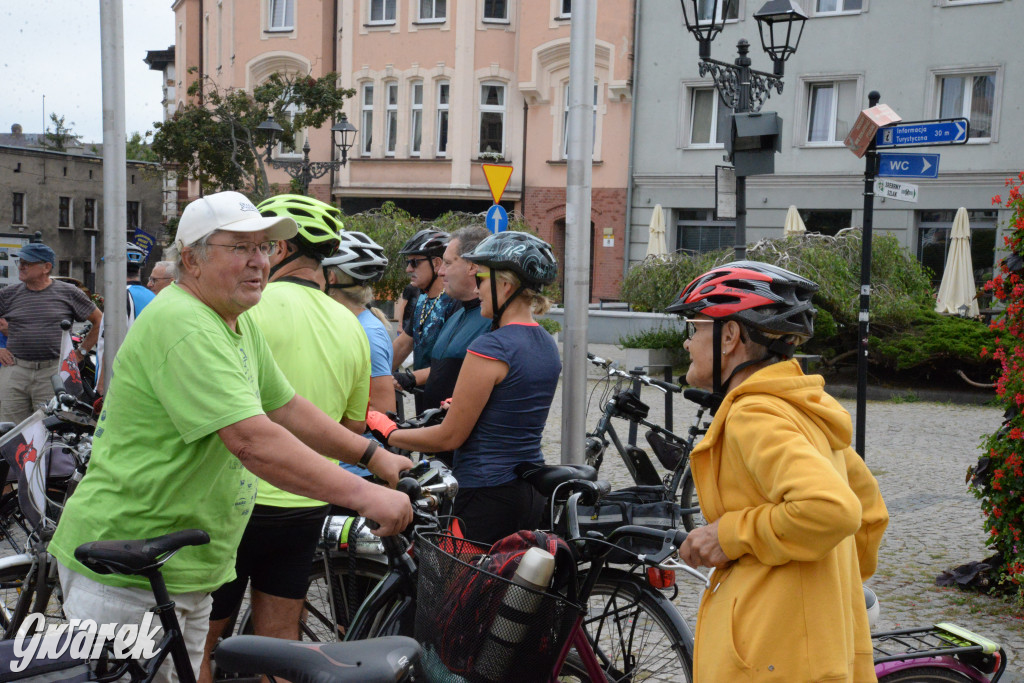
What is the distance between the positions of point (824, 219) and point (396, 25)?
1543cm

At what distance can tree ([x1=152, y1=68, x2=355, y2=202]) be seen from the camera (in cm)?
3089

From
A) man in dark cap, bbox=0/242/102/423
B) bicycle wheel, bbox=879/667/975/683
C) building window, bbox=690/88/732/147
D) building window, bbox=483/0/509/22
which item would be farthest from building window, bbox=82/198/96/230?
bicycle wheel, bbox=879/667/975/683

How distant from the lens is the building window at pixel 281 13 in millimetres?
36344

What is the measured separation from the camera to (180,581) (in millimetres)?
2736

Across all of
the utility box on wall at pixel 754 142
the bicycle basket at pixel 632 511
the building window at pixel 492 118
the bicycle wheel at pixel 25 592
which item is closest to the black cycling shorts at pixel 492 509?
the bicycle basket at pixel 632 511

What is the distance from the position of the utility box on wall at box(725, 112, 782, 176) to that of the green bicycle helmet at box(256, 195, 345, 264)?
5069mm

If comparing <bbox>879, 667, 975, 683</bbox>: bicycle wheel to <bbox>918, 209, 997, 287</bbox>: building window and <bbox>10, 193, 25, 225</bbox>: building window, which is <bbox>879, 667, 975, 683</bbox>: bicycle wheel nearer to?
<bbox>918, 209, 997, 287</bbox>: building window

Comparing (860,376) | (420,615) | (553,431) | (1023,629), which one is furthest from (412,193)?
(420,615)

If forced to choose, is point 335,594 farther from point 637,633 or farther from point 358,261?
point 358,261

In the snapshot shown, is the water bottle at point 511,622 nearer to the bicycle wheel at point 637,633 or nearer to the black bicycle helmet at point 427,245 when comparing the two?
the bicycle wheel at point 637,633

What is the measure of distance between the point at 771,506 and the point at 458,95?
103 feet

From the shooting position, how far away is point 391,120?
34094 millimetres

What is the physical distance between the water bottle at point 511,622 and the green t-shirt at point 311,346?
1180 mm

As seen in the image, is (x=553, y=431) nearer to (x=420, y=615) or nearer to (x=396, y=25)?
(x=420, y=615)
